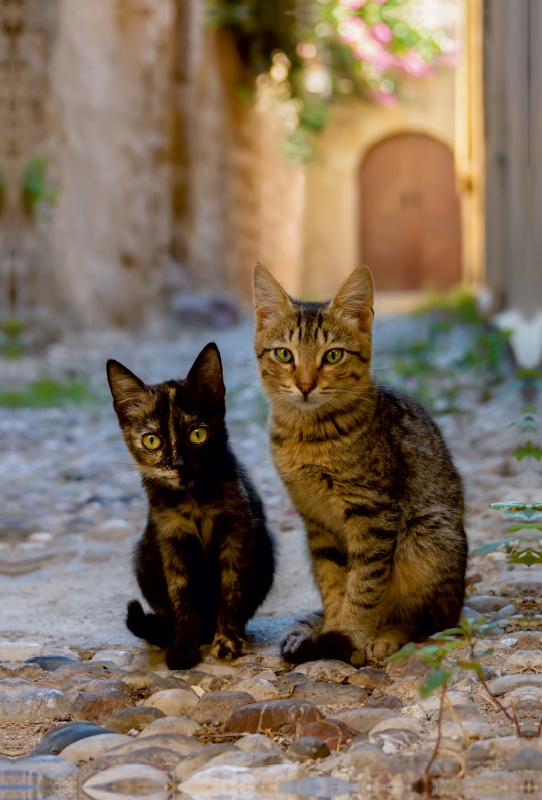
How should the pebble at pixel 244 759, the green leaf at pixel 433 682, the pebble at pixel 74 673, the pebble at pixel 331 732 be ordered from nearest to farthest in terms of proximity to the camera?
the green leaf at pixel 433 682
the pebble at pixel 244 759
the pebble at pixel 331 732
the pebble at pixel 74 673

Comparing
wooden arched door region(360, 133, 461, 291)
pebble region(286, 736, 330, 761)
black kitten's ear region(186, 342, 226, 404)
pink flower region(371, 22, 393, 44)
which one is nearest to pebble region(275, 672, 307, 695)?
pebble region(286, 736, 330, 761)

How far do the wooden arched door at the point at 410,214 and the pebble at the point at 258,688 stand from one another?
13.5m

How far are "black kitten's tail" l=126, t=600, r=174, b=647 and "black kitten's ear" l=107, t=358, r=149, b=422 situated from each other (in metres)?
0.59

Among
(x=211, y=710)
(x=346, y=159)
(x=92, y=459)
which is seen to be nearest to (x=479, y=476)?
(x=92, y=459)

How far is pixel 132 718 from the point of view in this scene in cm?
221

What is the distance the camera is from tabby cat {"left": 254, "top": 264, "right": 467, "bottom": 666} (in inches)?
101

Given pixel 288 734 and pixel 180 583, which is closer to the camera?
pixel 288 734

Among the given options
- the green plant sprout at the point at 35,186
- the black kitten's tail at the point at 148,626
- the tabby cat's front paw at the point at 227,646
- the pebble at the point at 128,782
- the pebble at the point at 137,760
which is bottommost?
the pebble at the point at 128,782

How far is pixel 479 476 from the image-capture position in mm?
4625

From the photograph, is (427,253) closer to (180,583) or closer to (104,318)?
(104,318)

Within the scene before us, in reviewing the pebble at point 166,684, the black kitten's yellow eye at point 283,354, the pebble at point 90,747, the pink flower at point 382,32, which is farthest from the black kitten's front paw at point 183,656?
the pink flower at point 382,32

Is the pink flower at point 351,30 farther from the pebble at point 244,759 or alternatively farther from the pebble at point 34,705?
the pebble at point 244,759

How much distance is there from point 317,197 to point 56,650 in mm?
13350

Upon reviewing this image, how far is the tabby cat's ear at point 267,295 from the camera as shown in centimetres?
285
